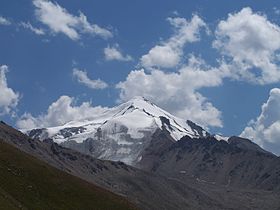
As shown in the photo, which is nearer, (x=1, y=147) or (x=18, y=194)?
(x=18, y=194)

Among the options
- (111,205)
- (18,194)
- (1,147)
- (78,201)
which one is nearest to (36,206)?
(18,194)

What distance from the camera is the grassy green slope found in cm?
7462

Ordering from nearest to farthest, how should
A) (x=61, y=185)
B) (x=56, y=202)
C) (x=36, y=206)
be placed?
(x=36, y=206) < (x=56, y=202) < (x=61, y=185)

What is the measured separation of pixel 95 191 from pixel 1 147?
16.8 metres

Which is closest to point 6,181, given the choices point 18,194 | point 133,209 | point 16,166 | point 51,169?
point 18,194

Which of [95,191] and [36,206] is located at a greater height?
[95,191]

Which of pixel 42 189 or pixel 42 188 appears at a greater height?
pixel 42 188

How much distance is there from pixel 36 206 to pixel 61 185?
468 inches

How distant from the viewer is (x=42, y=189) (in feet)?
263

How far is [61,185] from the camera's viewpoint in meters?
Answer: 84.4

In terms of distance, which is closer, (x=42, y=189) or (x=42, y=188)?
(x=42, y=189)

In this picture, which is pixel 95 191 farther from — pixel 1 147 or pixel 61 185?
pixel 1 147

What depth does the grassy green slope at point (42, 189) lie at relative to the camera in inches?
2938

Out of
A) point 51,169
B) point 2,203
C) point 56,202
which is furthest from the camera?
point 51,169
